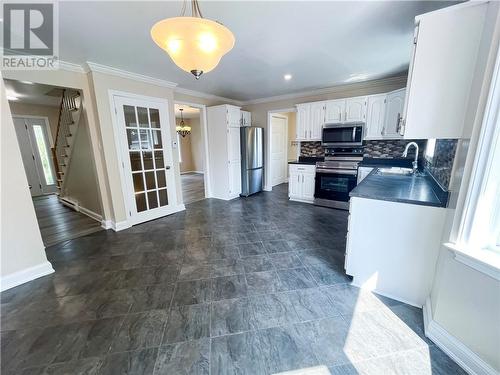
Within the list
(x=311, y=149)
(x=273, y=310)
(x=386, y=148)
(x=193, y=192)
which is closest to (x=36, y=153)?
(x=193, y=192)

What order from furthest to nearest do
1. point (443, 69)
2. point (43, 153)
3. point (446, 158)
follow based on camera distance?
point (43, 153) → point (446, 158) → point (443, 69)

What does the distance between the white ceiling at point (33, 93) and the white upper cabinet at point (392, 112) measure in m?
5.45

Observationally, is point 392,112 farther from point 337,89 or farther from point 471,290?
point 471,290

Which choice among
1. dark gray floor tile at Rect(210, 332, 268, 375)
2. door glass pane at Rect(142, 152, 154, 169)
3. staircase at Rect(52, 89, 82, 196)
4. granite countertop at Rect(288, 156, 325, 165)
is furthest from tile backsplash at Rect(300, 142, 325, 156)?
staircase at Rect(52, 89, 82, 196)

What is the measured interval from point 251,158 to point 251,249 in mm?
2869

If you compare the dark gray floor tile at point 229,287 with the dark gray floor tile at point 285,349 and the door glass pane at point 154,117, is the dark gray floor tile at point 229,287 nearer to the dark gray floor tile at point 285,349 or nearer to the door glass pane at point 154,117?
the dark gray floor tile at point 285,349

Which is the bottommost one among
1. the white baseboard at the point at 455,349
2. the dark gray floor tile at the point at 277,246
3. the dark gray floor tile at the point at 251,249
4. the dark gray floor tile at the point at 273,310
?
the dark gray floor tile at the point at 273,310

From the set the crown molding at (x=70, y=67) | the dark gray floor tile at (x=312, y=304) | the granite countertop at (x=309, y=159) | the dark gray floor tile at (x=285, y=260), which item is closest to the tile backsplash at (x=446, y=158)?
the dark gray floor tile at (x=312, y=304)

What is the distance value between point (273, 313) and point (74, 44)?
3.45m

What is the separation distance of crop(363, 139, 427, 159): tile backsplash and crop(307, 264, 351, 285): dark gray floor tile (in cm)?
287

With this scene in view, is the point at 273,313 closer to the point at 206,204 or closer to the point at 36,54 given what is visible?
the point at 206,204

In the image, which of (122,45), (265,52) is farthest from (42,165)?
(265,52)

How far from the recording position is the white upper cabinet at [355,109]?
385cm

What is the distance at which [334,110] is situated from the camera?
4.12 meters
